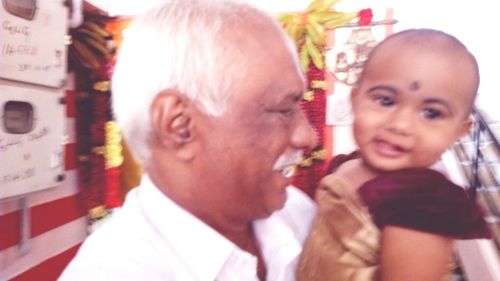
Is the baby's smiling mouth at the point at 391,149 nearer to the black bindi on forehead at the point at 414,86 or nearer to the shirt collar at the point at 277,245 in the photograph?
the black bindi on forehead at the point at 414,86

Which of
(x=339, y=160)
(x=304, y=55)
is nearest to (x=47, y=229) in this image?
(x=304, y=55)

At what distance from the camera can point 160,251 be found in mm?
889

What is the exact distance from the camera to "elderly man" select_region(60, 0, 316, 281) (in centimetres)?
85

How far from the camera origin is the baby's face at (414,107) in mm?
970

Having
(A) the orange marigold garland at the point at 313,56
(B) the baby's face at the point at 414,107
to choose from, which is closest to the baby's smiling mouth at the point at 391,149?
(B) the baby's face at the point at 414,107

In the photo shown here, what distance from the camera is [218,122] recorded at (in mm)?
891

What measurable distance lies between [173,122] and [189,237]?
0.70ft

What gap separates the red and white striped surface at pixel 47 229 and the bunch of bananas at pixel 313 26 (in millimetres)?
1314

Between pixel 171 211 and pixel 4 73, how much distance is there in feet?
4.19

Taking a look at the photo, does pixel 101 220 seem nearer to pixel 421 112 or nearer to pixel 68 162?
pixel 68 162

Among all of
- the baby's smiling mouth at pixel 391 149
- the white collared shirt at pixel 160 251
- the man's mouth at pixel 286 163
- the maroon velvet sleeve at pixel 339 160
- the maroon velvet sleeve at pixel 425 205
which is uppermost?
the baby's smiling mouth at pixel 391 149

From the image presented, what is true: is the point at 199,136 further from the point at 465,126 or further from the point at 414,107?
the point at 465,126

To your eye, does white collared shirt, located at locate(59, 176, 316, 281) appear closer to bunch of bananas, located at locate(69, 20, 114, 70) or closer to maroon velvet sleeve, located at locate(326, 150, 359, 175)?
maroon velvet sleeve, located at locate(326, 150, 359, 175)

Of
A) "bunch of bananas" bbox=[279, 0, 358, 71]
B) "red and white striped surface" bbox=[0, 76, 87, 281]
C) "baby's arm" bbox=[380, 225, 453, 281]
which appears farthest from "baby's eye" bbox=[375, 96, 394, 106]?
"bunch of bananas" bbox=[279, 0, 358, 71]
